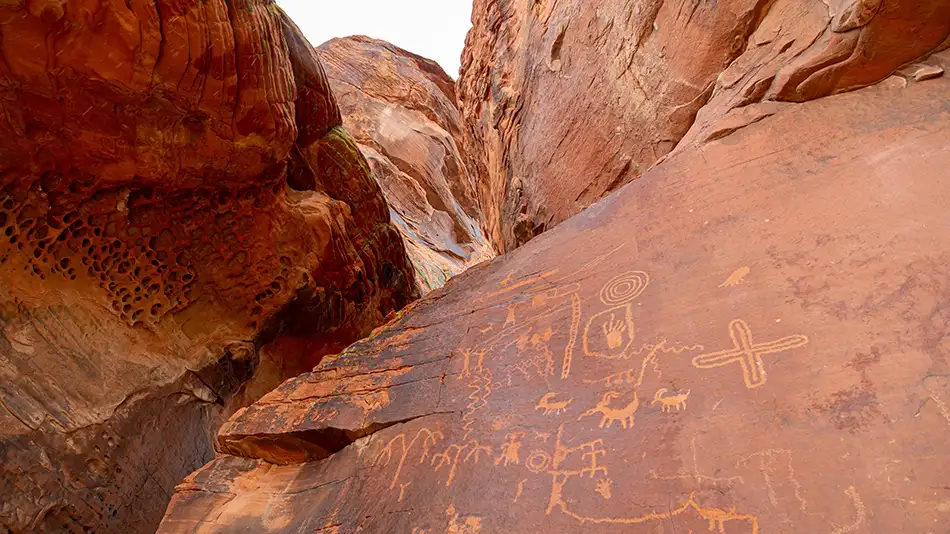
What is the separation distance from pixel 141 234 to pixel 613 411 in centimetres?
481

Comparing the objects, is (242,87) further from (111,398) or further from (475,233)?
(475,233)

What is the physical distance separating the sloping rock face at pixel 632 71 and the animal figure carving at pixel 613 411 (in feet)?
7.78

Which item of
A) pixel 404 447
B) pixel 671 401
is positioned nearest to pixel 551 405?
pixel 671 401

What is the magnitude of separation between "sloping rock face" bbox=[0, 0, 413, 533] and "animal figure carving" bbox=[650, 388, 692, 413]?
13.5 feet

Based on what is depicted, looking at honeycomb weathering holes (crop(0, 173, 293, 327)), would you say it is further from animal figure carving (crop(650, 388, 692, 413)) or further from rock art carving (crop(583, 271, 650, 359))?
animal figure carving (crop(650, 388, 692, 413))

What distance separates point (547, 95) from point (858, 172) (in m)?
4.68

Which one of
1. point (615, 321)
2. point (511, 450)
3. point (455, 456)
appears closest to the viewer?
point (511, 450)

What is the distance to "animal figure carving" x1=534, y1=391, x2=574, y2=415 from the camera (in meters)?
2.84

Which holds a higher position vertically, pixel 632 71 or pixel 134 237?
pixel 632 71

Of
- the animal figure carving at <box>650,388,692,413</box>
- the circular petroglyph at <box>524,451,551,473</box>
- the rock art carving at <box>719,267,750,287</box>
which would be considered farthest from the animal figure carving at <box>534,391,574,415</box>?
the rock art carving at <box>719,267,750,287</box>

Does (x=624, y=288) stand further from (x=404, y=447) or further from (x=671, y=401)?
(x=404, y=447)

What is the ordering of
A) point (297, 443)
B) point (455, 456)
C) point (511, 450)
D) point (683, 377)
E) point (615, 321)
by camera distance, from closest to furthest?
point (683, 377), point (511, 450), point (455, 456), point (615, 321), point (297, 443)

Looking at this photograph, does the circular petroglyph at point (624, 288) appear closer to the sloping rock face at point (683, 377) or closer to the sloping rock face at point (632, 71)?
the sloping rock face at point (683, 377)

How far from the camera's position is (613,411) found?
2.64 meters
